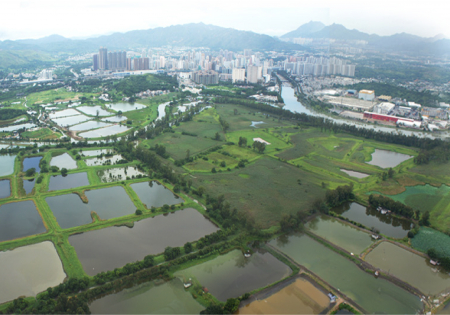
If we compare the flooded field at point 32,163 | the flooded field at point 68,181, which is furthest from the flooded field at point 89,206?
the flooded field at point 32,163

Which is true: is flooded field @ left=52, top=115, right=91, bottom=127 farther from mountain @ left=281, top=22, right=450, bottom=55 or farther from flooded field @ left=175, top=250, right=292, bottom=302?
flooded field @ left=175, top=250, right=292, bottom=302

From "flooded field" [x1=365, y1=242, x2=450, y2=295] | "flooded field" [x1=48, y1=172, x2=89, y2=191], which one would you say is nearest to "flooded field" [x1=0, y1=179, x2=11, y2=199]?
"flooded field" [x1=48, y1=172, x2=89, y2=191]

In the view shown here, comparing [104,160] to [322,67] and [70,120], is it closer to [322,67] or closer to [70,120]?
[70,120]

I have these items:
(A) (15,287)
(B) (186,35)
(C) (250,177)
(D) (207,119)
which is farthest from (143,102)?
(B) (186,35)

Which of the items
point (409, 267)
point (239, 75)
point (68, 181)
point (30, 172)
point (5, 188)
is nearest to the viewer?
point (409, 267)

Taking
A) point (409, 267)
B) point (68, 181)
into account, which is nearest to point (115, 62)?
point (68, 181)

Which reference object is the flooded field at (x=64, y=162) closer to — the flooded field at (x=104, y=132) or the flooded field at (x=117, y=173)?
the flooded field at (x=117, y=173)
